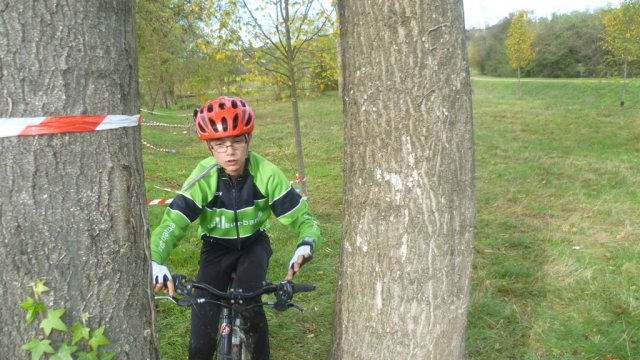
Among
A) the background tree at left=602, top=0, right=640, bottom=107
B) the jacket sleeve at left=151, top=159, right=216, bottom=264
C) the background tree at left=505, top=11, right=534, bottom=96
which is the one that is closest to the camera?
the jacket sleeve at left=151, top=159, right=216, bottom=264

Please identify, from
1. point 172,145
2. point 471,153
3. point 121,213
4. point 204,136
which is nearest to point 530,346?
point 471,153

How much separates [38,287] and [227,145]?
4.15ft

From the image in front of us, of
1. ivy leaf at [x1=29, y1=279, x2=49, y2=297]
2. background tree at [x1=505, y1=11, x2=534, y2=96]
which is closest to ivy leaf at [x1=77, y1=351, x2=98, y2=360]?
ivy leaf at [x1=29, y1=279, x2=49, y2=297]

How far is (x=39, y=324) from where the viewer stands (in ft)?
5.91

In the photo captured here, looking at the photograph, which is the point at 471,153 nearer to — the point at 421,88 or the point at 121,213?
the point at 421,88

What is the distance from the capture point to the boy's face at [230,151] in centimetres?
278

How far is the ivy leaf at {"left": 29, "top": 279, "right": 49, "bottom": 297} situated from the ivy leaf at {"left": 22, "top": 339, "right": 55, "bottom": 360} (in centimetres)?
17

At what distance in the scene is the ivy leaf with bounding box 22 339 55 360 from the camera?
69.0 inches

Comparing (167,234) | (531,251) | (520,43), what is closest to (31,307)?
(167,234)

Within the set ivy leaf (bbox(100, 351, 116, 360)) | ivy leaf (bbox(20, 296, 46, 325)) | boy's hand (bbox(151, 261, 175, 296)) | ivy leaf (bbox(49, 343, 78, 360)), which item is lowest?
ivy leaf (bbox(100, 351, 116, 360))

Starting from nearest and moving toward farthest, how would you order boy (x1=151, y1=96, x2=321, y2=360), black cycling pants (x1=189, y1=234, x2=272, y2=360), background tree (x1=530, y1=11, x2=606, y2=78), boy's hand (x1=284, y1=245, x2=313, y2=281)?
boy's hand (x1=284, y1=245, x2=313, y2=281) → boy (x1=151, y1=96, x2=321, y2=360) → black cycling pants (x1=189, y1=234, x2=272, y2=360) → background tree (x1=530, y1=11, x2=606, y2=78)

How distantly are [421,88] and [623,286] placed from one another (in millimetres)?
3473

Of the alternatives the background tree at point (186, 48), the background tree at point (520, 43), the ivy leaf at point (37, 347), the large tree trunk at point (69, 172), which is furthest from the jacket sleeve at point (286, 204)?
the background tree at point (520, 43)

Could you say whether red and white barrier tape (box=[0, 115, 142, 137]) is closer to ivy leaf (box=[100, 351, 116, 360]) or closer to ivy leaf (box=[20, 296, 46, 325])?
ivy leaf (box=[20, 296, 46, 325])
